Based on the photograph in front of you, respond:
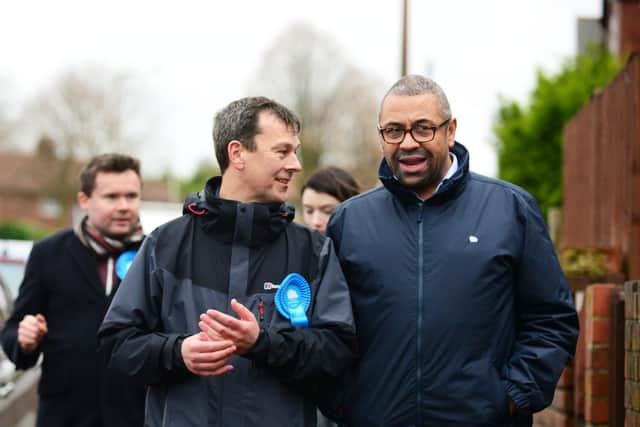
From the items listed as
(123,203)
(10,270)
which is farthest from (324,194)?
(10,270)

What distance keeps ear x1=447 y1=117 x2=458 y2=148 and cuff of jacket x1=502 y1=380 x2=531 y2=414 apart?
102cm

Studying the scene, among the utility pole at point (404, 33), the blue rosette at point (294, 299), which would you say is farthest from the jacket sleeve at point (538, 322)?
the utility pole at point (404, 33)

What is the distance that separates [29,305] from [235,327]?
2267mm

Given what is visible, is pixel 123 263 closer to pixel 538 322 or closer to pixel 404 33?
pixel 538 322

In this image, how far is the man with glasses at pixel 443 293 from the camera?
3.55 m

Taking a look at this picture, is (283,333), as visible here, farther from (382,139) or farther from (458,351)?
(382,139)

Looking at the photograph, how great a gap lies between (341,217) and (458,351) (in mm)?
777

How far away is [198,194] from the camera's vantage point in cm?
375

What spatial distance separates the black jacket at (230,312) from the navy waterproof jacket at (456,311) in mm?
174

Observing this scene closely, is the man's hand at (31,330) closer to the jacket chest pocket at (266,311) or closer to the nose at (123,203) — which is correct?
the nose at (123,203)

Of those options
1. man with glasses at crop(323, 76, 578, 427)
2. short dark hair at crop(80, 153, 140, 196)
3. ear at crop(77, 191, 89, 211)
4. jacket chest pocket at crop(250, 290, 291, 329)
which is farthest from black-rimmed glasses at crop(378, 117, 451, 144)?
ear at crop(77, 191, 89, 211)

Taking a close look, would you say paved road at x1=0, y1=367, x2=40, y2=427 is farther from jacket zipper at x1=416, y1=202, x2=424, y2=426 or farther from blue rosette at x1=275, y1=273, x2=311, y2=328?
jacket zipper at x1=416, y1=202, x2=424, y2=426

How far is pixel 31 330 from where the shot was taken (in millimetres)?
4785

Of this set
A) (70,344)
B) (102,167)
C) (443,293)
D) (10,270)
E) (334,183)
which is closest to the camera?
(443,293)
